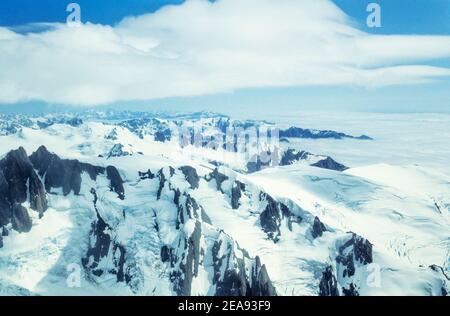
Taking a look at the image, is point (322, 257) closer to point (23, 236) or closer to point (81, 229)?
point (81, 229)

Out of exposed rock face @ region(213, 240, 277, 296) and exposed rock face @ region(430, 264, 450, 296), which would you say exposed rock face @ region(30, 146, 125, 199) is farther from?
exposed rock face @ region(430, 264, 450, 296)

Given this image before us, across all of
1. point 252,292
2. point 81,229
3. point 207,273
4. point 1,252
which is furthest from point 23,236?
point 252,292

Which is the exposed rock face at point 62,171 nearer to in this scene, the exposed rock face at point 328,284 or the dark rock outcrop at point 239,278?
the dark rock outcrop at point 239,278

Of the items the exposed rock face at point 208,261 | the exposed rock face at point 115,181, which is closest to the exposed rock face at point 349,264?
the exposed rock face at point 208,261

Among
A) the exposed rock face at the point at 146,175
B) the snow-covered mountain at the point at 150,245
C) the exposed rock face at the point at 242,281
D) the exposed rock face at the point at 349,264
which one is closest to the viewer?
the exposed rock face at the point at 242,281

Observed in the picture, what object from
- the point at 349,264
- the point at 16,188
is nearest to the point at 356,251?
the point at 349,264
